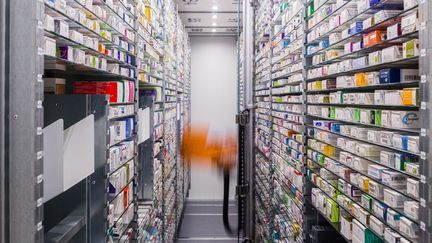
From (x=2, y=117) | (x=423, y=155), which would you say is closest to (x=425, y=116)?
(x=423, y=155)

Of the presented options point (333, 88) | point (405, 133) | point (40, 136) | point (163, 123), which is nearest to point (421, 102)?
point (405, 133)

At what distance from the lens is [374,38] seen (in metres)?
1.89

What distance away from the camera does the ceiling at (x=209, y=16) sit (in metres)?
7.57

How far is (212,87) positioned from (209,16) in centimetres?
269

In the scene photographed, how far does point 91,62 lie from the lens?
7.14 feet

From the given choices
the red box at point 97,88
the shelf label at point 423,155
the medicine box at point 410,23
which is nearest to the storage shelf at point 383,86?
the medicine box at point 410,23

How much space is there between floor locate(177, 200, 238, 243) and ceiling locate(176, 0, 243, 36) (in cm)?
428

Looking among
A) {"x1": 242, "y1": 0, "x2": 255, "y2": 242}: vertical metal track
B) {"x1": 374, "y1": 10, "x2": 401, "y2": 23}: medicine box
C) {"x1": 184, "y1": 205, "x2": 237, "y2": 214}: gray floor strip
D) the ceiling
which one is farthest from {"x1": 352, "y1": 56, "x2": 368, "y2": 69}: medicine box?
{"x1": 184, "y1": 205, "x2": 237, "y2": 214}: gray floor strip

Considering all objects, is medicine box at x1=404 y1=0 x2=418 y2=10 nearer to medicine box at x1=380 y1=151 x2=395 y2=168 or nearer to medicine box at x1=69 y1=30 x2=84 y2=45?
medicine box at x1=380 y1=151 x2=395 y2=168

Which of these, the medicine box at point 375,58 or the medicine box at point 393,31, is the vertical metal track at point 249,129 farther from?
the medicine box at point 393,31

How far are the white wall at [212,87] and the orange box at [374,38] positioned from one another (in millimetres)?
8619

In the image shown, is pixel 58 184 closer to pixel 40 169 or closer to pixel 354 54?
pixel 40 169

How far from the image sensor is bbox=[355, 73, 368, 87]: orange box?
201 centimetres

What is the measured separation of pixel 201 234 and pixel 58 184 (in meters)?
6.28
